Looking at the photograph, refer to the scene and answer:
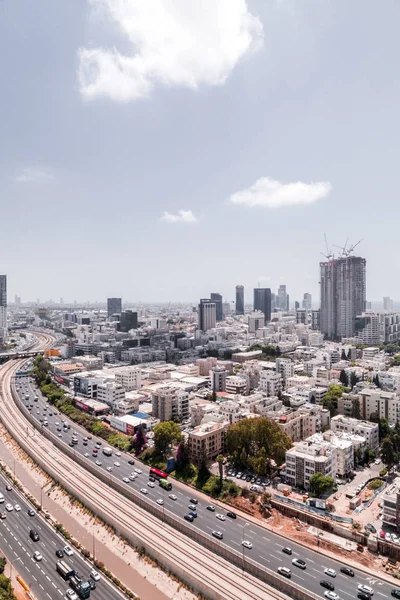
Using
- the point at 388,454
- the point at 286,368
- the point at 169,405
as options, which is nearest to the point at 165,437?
the point at 169,405

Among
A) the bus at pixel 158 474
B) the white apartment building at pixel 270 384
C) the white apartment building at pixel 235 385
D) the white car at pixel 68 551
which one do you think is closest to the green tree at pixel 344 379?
the white apartment building at pixel 270 384

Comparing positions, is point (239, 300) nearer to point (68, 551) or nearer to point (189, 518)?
point (189, 518)

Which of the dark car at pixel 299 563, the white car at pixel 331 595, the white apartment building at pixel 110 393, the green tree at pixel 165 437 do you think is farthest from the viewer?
the white apartment building at pixel 110 393

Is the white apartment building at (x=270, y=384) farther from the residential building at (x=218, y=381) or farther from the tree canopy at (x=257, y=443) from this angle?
the tree canopy at (x=257, y=443)

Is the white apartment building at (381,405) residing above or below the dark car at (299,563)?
above

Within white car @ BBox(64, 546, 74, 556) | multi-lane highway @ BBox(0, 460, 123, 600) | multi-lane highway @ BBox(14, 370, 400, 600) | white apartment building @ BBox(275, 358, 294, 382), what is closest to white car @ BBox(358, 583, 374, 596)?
multi-lane highway @ BBox(14, 370, 400, 600)

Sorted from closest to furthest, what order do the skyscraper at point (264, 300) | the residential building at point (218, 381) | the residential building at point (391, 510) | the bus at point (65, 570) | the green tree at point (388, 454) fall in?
1. the bus at point (65, 570)
2. the residential building at point (391, 510)
3. the green tree at point (388, 454)
4. the residential building at point (218, 381)
5. the skyscraper at point (264, 300)
